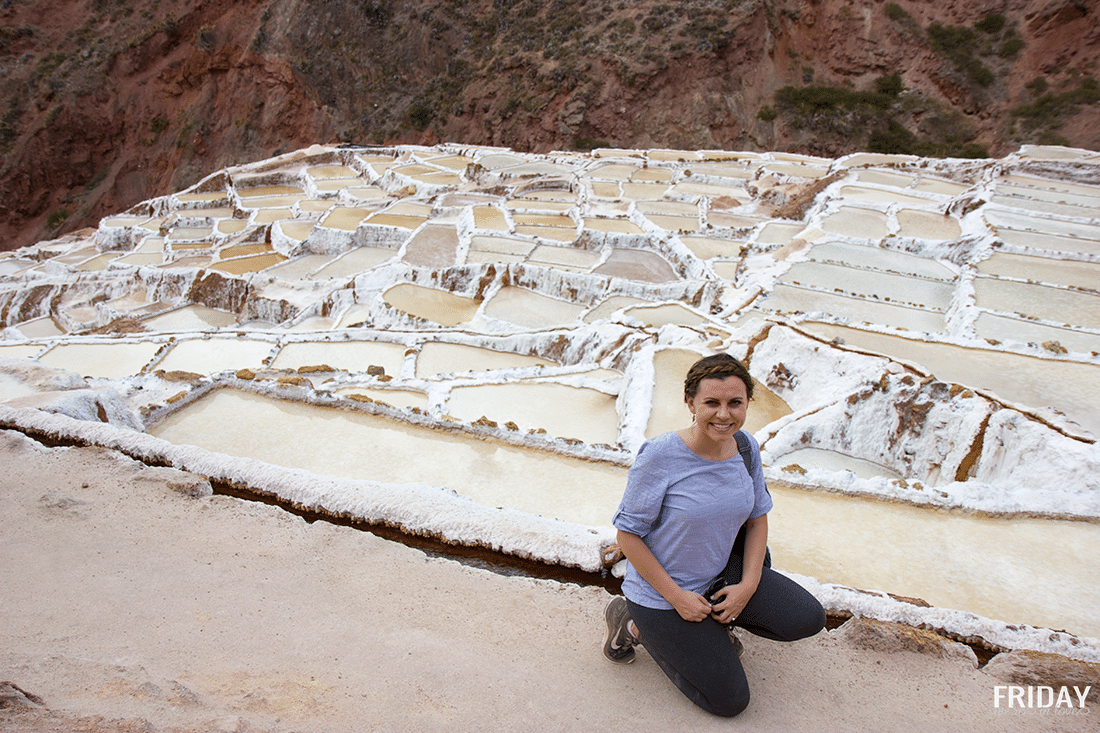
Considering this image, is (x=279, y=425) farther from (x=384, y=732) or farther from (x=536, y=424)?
(x=384, y=732)

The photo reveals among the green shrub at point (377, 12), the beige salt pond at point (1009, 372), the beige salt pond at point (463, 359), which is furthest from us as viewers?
the green shrub at point (377, 12)

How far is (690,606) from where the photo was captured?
187cm

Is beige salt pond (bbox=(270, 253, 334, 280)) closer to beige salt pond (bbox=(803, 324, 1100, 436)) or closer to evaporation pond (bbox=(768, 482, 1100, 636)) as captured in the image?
beige salt pond (bbox=(803, 324, 1100, 436))

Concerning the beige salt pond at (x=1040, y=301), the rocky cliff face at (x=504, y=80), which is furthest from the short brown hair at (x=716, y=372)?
the rocky cliff face at (x=504, y=80)

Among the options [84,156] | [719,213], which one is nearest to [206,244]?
[719,213]

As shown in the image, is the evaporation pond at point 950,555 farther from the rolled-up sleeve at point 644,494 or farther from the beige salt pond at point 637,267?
the beige salt pond at point 637,267

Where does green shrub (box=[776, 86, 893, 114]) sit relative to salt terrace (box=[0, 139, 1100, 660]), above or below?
above

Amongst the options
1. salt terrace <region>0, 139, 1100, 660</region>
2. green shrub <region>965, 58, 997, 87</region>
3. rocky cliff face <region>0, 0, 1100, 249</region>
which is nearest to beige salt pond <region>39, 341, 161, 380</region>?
salt terrace <region>0, 139, 1100, 660</region>

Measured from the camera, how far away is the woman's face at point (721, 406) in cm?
182

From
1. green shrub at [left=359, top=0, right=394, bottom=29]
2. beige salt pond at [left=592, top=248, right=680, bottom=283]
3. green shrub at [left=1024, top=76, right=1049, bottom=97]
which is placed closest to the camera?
beige salt pond at [left=592, top=248, right=680, bottom=283]

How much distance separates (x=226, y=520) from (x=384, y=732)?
142cm

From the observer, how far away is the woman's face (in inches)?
71.6

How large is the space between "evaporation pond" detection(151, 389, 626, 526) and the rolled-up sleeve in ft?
4.28

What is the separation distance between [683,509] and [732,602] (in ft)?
1.11
